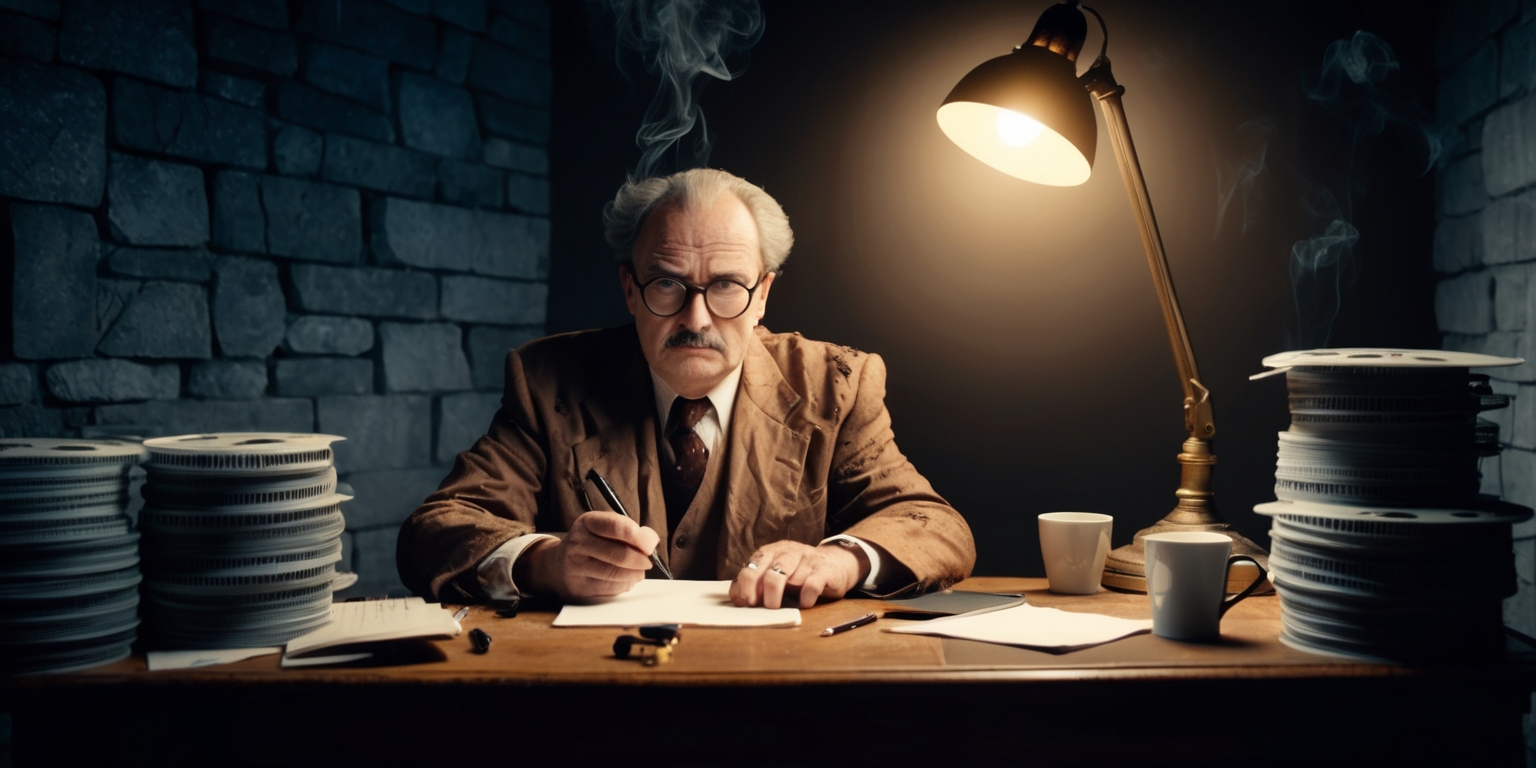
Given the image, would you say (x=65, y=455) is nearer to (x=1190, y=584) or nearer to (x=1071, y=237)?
(x=1190, y=584)

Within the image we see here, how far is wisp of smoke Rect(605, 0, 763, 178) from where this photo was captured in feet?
10.7

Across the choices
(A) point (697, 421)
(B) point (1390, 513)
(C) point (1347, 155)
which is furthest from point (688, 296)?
(C) point (1347, 155)

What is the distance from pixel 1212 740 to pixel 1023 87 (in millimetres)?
1260

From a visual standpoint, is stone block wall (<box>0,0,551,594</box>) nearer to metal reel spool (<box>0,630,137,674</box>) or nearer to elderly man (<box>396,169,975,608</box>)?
elderly man (<box>396,169,975,608</box>)

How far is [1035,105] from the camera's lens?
2000 millimetres

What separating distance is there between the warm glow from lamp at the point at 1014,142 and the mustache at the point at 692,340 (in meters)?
0.72

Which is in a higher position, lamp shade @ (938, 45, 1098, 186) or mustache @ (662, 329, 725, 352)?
lamp shade @ (938, 45, 1098, 186)

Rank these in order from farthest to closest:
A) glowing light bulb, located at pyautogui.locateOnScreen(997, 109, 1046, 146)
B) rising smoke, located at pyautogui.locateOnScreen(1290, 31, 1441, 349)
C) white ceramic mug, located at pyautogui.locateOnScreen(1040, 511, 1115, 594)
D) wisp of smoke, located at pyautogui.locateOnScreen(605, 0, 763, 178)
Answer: wisp of smoke, located at pyautogui.locateOnScreen(605, 0, 763, 178) → rising smoke, located at pyautogui.locateOnScreen(1290, 31, 1441, 349) → glowing light bulb, located at pyautogui.locateOnScreen(997, 109, 1046, 146) → white ceramic mug, located at pyautogui.locateOnScreen(1040, 511, 1115, 594)

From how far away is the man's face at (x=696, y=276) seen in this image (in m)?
2.27

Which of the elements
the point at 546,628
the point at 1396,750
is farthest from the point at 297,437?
the point at 1396,750

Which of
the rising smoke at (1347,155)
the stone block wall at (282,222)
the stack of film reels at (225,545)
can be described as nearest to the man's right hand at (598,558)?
the stack of film reels at (225,545)

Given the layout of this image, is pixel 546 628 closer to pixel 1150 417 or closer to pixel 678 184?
pixel 678 184

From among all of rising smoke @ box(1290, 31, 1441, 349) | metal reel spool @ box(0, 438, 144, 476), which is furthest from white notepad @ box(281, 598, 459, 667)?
rising smoke @ box(1290, 31, 1441, 349)

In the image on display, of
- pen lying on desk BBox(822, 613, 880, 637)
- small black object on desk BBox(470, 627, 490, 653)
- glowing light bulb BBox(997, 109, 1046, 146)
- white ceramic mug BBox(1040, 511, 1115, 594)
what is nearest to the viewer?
small black object on desk BBox(470, 627, 490, 653)
